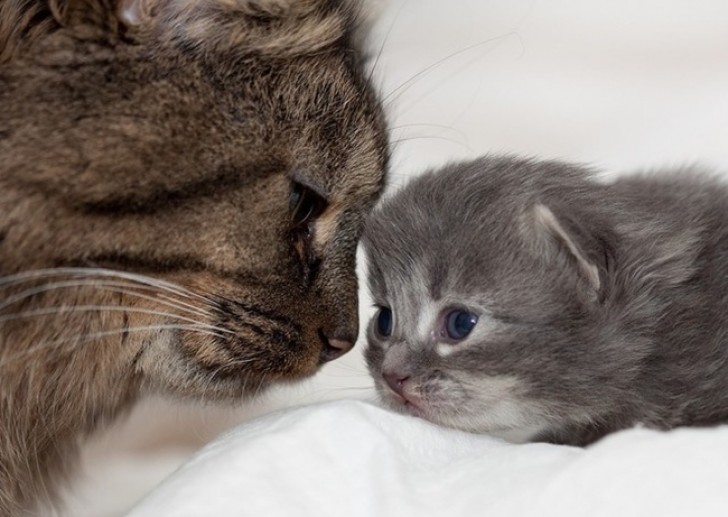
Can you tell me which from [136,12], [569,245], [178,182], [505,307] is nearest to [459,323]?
[505,307]

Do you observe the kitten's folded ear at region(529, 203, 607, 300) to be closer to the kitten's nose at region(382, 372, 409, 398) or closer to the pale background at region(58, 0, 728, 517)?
the kitten's nose at region(382, 372, 409, 398)

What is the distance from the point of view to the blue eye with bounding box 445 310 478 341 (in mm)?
1269

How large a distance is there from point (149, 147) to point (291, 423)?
14.2 inches

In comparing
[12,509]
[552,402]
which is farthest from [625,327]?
[12,509]

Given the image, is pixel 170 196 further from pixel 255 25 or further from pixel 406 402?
pixel 406 402

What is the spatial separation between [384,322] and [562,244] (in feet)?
1.02

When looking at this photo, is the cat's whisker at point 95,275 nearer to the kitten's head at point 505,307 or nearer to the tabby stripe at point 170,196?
the tabby stripe at point 170,196

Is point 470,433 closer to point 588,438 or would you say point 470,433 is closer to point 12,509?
point 588,438

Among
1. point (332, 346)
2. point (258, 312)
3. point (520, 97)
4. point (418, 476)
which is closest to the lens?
point (418, 476)

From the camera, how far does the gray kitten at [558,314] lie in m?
1.22

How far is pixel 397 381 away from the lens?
1.30 meters

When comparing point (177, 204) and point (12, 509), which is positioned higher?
point (177, 204)

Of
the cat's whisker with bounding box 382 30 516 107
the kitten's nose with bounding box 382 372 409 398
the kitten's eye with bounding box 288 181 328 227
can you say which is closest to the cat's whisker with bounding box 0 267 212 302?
the kitten's eye with bounding box 288 181 328 227

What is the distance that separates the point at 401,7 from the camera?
1.86 m
